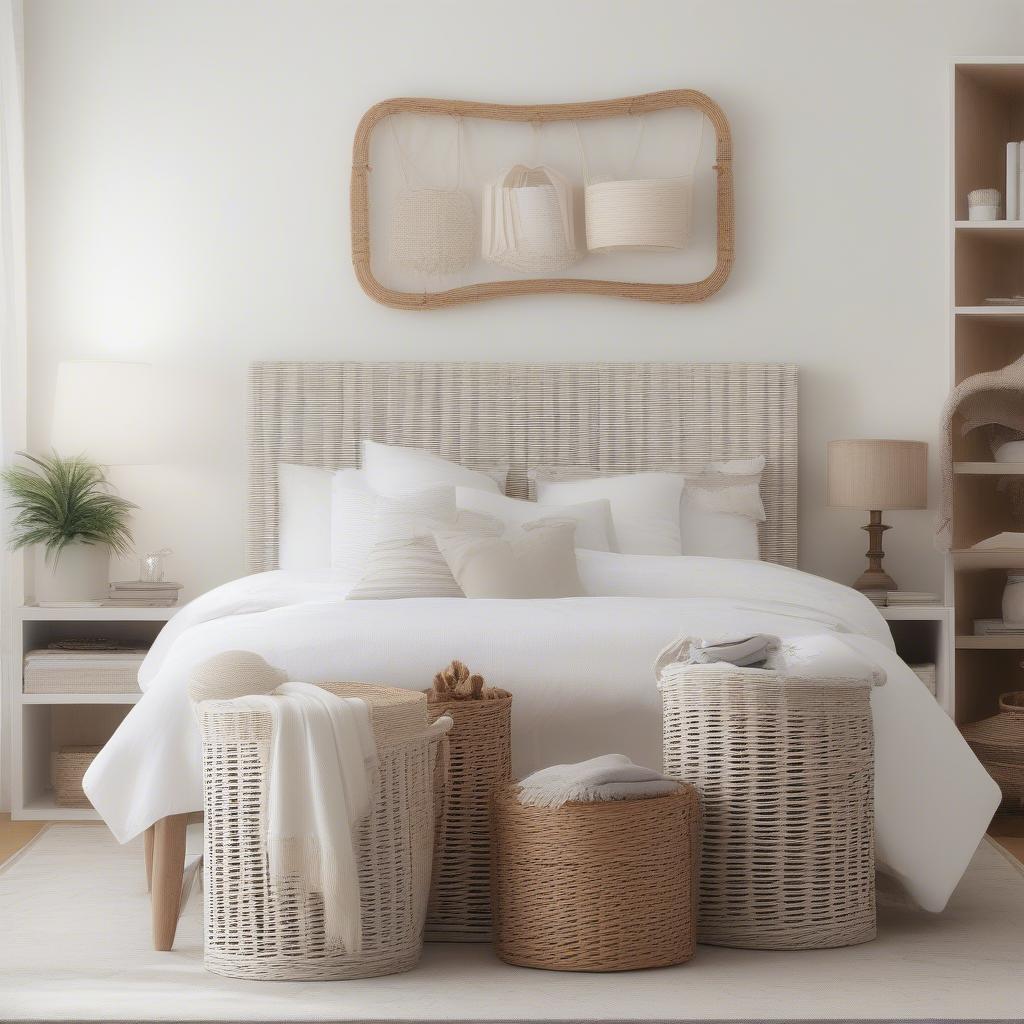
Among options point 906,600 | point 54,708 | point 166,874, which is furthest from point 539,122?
point 166,874

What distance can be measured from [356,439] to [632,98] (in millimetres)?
1507

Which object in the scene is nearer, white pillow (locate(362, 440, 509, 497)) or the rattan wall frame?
white pillow (locate(362, 440, 509, 497))

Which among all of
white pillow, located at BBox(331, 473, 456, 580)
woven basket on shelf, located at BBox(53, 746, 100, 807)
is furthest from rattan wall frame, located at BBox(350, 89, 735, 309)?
woven basket on shelf, located at BBox(53, 746, 100, 807)

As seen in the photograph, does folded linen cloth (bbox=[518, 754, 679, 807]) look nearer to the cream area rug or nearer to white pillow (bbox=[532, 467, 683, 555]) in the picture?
the cream area rug

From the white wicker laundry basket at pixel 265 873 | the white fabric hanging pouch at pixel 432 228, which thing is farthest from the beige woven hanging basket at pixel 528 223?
the white wicker laundry basket at pixel 265 873

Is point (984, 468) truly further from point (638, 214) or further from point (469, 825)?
point (469, 825)

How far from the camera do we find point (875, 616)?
12.8ft

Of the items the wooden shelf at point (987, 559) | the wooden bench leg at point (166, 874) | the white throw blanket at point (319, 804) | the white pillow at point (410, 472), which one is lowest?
the wooden bench leg at point (166, 874)

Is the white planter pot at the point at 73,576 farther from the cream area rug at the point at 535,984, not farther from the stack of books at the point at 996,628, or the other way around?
the stack of books at the point at 996,628

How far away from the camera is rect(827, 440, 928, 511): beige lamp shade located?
459cm

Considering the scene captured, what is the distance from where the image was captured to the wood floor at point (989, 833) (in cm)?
402

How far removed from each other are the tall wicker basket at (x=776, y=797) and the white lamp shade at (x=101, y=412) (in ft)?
7.88

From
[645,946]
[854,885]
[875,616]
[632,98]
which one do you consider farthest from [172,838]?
[632,98]

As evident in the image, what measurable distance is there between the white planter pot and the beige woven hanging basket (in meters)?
1.67
